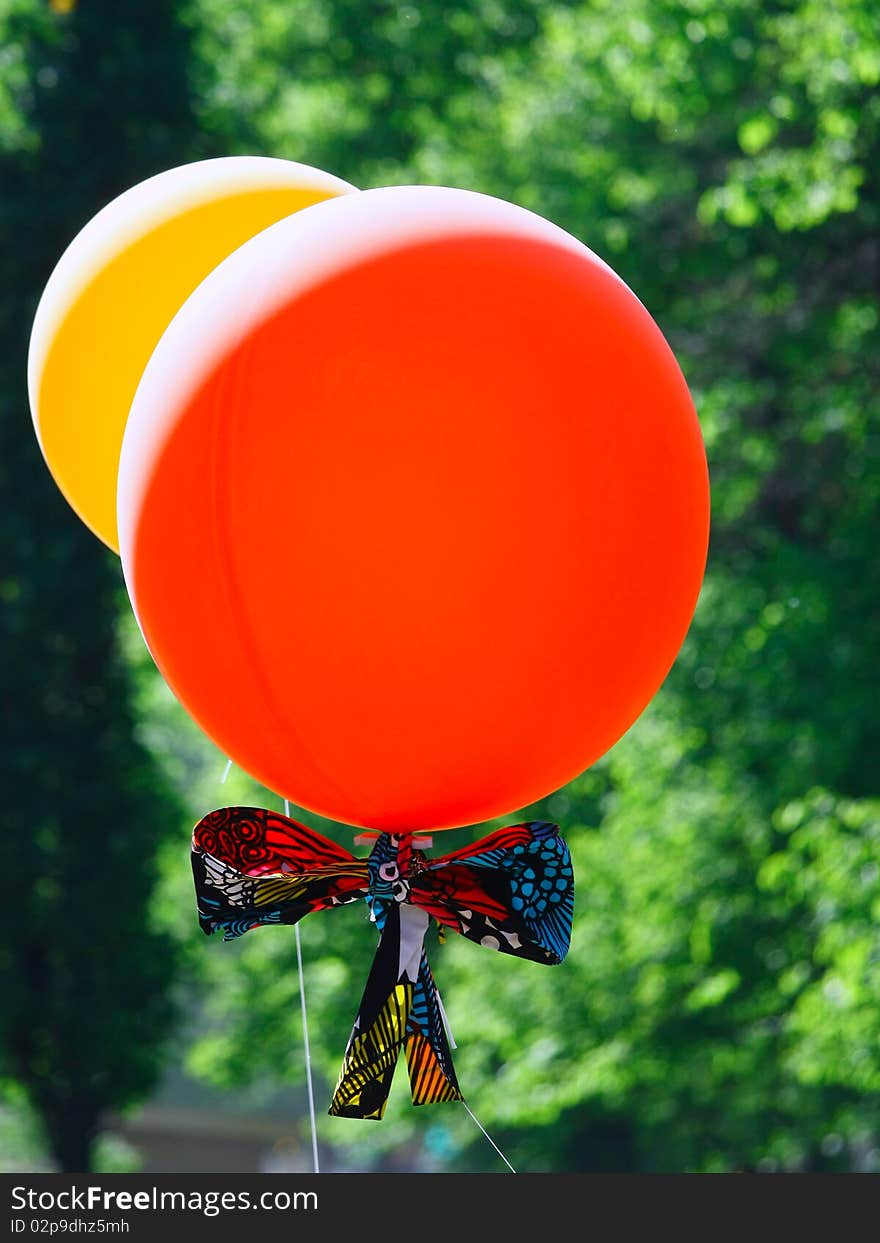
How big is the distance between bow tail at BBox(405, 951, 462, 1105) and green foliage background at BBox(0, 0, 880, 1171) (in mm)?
4096

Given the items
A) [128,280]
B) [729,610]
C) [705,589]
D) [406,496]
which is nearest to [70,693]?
[705,589]

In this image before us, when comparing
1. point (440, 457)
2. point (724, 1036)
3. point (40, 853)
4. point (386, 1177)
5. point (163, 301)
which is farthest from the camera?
point (40, 853)

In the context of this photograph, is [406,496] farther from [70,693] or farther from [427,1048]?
[70,693]

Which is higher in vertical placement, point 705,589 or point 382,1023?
point 705,589

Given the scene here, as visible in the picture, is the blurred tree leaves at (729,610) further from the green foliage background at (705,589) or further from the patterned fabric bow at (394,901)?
the patterned fabric bow at (394,901)

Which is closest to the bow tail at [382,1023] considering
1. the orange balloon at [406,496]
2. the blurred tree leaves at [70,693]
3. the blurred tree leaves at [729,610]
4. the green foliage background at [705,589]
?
the orange balloon at [406,496]

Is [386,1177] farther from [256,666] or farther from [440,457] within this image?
[440,457]

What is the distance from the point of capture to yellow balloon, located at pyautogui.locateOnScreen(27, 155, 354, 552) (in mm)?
3322

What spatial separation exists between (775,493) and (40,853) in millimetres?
5752

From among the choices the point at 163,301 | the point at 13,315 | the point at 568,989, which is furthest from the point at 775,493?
the point at 163,301

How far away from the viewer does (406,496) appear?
2.40 metres

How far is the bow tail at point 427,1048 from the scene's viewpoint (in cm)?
280

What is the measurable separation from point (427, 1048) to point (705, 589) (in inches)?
295

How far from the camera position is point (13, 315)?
11.7 metres
